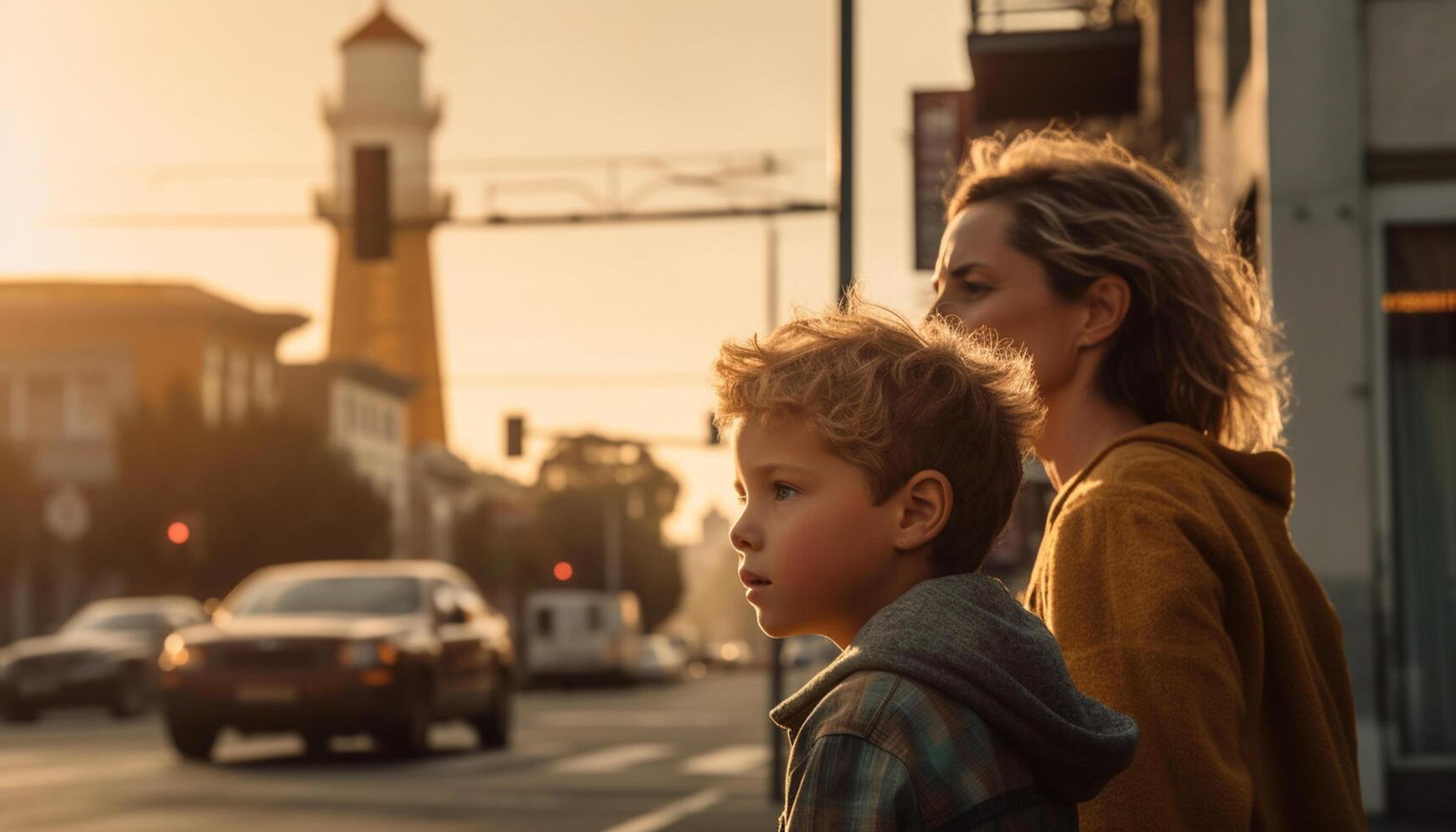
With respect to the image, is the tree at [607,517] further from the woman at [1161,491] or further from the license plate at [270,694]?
the woman at [1161,491]

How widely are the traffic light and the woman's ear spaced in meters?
38.7

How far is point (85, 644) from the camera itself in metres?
25.9

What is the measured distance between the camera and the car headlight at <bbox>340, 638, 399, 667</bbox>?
15.7 metres

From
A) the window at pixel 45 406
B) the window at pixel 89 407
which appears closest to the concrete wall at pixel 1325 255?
the window at pixel 89 407

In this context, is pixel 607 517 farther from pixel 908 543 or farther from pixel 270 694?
pixel 908 543

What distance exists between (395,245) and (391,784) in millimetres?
71329

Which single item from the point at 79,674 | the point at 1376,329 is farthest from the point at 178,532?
the point at 1376,329

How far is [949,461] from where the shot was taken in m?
1.98

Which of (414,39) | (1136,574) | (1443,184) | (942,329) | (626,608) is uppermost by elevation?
(414,39)

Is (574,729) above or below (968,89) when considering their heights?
below

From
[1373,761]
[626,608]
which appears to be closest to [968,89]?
[1373,761]

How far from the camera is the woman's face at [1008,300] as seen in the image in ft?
8.66

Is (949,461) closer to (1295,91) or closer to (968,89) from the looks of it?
(1295,91)

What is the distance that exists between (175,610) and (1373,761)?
2145cm
